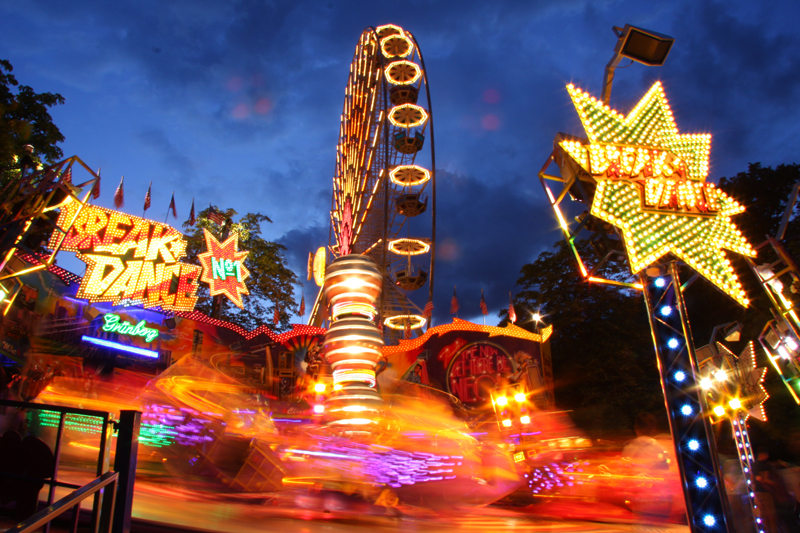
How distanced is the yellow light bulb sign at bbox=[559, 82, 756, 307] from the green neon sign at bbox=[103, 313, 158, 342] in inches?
671

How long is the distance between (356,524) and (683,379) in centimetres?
427

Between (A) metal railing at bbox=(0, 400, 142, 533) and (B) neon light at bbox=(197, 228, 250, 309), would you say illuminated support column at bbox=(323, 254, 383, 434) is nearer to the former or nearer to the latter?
(A) metal railing at bbox=(0, 400, 142, 533)

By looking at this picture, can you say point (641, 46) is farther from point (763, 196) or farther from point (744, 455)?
point (763, 196)

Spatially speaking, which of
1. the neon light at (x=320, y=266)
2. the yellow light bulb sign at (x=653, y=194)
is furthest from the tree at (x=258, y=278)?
the yellow light bulb sign at (x=653, y=194)

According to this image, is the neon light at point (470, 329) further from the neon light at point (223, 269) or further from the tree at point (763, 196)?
the tree at point (763, 196)

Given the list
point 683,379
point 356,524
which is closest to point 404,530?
point 356,524

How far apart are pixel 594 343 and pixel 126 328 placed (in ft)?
77.2

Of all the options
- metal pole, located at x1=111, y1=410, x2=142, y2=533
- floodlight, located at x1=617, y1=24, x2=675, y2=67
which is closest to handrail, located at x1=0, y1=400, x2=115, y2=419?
metal pole, located at x1=111, y1=410, x2=142, y2=533

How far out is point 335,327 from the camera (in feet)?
17.3

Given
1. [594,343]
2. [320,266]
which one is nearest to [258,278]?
[320,266]

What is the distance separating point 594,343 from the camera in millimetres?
27625

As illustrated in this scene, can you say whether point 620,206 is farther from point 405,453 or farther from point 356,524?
point 356,524

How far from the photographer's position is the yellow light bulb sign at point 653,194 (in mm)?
6809

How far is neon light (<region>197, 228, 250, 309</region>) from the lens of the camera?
59.8ft
